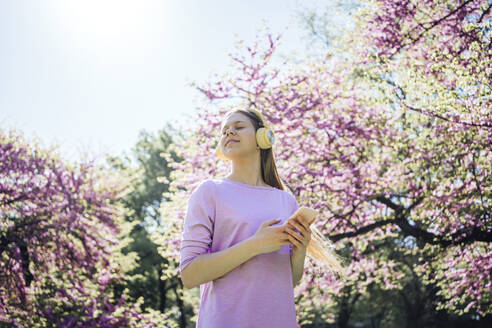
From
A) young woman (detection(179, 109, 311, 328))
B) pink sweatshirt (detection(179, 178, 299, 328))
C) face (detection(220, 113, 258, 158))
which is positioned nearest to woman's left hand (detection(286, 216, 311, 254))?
young woman (detection(179, 109, 311, 328))

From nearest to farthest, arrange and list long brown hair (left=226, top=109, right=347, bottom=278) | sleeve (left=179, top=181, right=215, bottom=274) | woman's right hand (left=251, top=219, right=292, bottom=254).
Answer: woman's right hand (left=251, top=219, right=292, bottom=254) < sleeve (left=179, top=181, right=215, bottom=274) < long brown hair (left=226, top=109, right=347, bottom=278)

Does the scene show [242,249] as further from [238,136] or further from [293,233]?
[238,136]

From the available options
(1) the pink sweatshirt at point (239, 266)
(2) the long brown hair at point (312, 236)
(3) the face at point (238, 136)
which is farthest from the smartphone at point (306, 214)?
(3) the face at point (238, 136)

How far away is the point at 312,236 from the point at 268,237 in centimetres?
56

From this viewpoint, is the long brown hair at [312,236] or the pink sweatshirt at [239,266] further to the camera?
the long brown hair at [312,236]

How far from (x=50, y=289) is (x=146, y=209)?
51.2ft

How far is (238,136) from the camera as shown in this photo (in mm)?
2279

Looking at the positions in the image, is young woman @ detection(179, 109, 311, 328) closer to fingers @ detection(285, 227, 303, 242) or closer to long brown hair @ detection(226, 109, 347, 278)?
fingers @ detection(285, 227, 303, 242)

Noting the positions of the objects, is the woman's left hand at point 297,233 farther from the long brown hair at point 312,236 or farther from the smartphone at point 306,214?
the long brown hair at point 312,236

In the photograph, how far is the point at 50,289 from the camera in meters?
10.1

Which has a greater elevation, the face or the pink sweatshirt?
the face

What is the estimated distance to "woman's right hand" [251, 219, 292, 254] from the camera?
176 cm

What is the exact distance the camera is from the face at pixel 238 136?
2.27 m

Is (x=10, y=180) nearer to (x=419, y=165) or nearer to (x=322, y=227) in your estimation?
(x=322, y=227)
